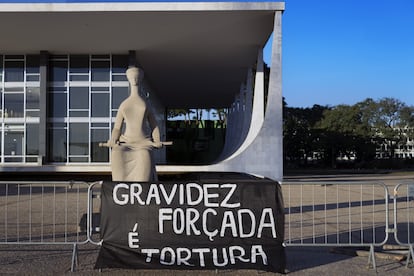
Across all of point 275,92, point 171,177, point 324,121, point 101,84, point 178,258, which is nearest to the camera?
point 178,258

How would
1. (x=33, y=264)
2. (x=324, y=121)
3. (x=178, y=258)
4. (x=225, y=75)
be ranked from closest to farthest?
(x=178, y=258) → (x=33, y=264) → (x=225, y=75) → (x=324, y=121)

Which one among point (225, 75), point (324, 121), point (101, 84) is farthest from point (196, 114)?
point (101, 84)

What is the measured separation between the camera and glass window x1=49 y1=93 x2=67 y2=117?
28.2m

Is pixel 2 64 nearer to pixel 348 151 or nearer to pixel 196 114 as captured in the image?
pixel 196 114

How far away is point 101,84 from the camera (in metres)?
28.2

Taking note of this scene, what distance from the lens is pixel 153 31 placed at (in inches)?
936

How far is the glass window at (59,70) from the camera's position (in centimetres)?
2831

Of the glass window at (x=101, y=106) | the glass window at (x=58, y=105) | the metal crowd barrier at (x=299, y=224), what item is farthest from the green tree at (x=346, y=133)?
the metal crowd barrier at (x=299, y=224)

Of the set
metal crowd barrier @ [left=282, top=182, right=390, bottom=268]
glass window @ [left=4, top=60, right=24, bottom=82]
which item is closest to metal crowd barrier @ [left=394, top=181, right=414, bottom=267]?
metal crowd barrier @ [left=282, top=182, right=390, bottom=268]

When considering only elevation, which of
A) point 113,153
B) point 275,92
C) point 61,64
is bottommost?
point 113,153

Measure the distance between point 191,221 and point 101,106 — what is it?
22.9m

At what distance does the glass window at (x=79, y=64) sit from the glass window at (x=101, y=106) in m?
1.56

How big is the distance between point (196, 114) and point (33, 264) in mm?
58111

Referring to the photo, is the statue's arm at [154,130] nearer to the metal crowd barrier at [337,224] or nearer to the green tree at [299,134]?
the metal crowd barrier at [337,224]
